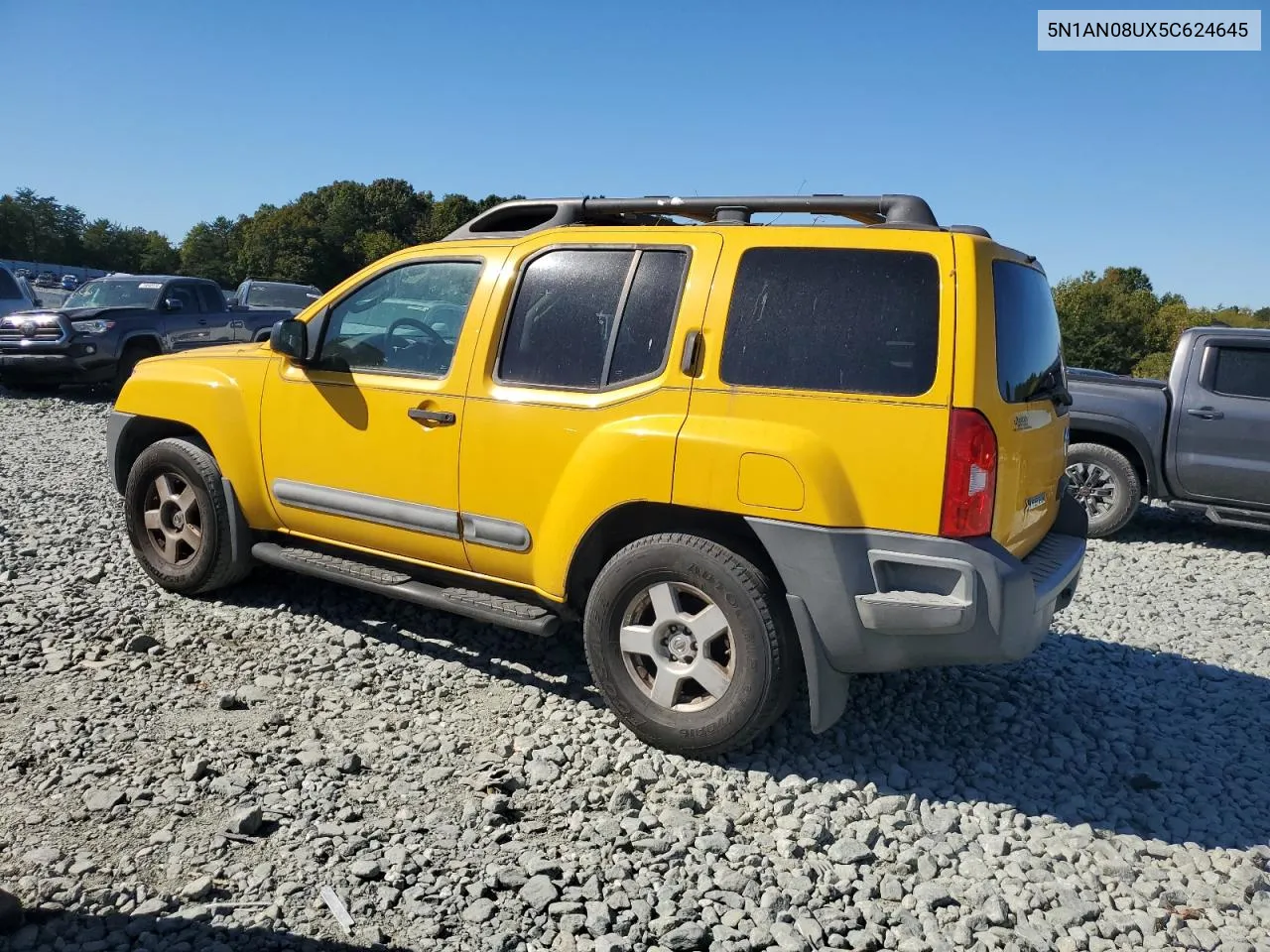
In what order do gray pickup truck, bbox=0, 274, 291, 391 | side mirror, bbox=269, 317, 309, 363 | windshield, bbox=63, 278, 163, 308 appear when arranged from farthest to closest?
windshield, bbox=63, 278, 163, 308, gray pickup truck, bbox=0, 274, 291, 391, side mirror, bbox=269, 317, 309, 363

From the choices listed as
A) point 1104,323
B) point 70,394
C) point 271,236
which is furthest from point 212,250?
point 70,394

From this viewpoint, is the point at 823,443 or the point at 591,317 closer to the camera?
the point at 823,443

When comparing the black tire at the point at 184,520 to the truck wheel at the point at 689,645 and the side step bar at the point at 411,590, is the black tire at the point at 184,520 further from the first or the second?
the truck wheel at the point at 689,645

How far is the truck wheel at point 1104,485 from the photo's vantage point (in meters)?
8.05

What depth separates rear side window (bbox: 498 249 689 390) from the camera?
3.81 metres

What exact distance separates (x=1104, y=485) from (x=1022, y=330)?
520 centimetres

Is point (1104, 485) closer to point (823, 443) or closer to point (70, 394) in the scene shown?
point (823, 443)

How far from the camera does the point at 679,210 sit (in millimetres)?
4285

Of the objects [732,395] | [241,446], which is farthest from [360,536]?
[732,395]

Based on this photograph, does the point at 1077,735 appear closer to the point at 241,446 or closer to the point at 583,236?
the point at 583,236

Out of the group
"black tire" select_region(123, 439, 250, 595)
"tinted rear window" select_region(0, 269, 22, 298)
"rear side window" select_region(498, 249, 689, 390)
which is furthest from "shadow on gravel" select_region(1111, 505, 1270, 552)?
Result: "tinted rear window" select_region(0, 269, 22, 298)

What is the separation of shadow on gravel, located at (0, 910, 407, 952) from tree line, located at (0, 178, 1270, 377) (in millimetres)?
48102

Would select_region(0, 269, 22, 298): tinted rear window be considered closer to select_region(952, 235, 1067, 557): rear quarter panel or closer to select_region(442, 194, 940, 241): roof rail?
select_region(442, 194, 940, 241): roof rail

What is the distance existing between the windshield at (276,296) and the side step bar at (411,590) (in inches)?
536
